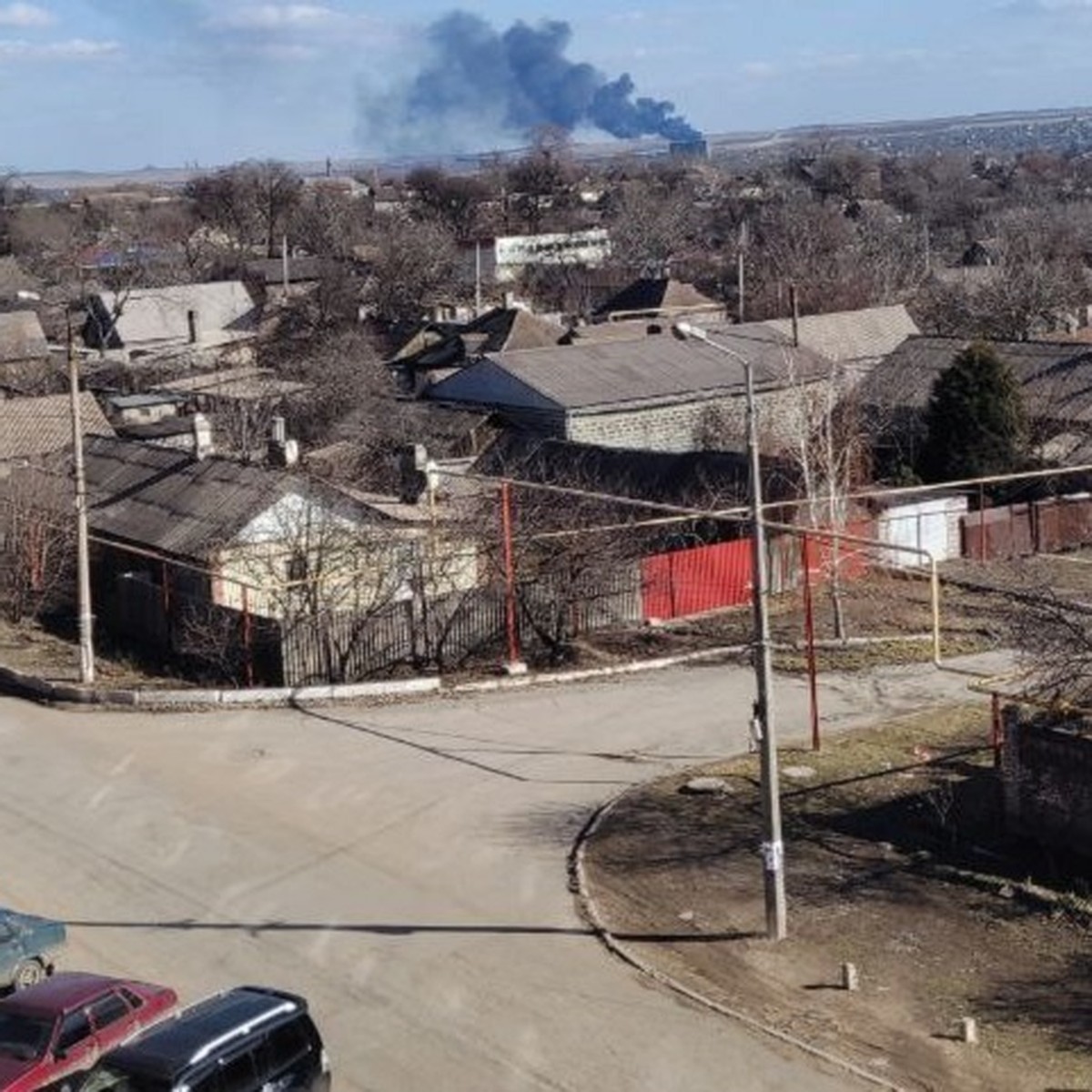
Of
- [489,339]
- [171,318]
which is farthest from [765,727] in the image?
[171,318]

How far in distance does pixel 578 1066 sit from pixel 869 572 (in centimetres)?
1897

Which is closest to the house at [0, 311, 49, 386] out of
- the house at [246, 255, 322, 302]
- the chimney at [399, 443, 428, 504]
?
the house at [246, 255, 322, 302]

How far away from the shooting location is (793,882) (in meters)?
15.7

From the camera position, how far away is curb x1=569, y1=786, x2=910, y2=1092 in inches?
470

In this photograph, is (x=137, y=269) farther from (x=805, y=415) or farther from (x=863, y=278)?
(x=805, y=415)

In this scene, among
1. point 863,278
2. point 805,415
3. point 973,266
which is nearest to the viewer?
point 805,415

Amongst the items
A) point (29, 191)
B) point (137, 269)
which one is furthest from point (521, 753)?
point (29, 191)

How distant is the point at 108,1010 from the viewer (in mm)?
12148

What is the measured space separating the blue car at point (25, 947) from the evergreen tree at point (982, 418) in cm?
2340

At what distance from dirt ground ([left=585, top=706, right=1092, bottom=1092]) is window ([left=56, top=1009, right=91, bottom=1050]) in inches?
Answer: 182

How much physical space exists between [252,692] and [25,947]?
28.5 ft

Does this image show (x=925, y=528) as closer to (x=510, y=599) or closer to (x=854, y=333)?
(x=510, y=599)

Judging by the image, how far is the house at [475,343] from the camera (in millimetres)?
49906

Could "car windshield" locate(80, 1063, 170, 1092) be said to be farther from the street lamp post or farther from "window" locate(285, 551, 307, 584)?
"window" locate(285, 551, 307, 584)
